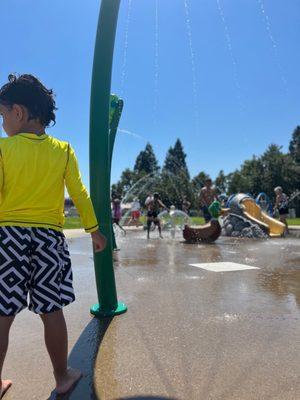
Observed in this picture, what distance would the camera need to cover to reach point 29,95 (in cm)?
233

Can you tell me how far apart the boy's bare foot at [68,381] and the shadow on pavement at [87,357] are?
0.02m

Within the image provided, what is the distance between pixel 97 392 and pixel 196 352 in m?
0.76

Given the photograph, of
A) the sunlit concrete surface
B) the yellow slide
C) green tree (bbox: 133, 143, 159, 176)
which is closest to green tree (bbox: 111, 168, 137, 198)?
green tree (bbox: 133, 143, 159, 176)

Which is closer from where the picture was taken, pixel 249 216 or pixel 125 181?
pixel 249 216

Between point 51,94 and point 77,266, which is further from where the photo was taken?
point 77,266

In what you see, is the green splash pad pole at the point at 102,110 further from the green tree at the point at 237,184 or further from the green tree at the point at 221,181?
the green tree at the point at 221,181

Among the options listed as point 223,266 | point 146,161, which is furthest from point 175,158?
point 223,266

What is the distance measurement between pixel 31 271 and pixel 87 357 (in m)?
0.82

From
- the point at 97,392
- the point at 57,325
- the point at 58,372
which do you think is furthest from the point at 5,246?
the point at 97,392

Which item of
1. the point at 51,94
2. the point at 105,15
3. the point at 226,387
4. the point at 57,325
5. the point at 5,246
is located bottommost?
the point at 226,387

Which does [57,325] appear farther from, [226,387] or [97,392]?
[226,387]

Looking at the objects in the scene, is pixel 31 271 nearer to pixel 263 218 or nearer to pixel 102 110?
pixel 102 110

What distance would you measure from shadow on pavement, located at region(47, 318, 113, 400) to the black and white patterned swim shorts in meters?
0.46

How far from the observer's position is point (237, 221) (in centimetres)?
1431
